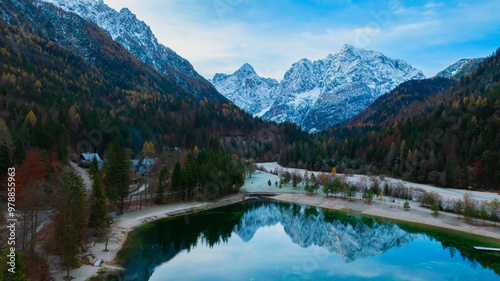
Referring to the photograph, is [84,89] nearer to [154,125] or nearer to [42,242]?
[154,125]

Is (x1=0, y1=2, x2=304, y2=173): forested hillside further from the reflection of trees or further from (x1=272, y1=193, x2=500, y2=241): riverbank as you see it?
the reflection of trees

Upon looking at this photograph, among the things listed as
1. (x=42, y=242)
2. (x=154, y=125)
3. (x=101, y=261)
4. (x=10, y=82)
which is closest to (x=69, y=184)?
(x=42, y=242)

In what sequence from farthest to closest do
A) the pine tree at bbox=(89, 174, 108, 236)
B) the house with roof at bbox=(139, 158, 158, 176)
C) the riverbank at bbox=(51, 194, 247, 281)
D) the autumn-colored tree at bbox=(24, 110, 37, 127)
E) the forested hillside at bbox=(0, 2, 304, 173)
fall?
the house with roof at bbox=(139, 158, 158, 176) < the forested hillside at bbox=(0, 2, 304, 173) < the autumn-colored tree at bbox=(24, 110, 37, 127) < the pine tree at bbox=(89, 174, 108, 236) < the riverbank at bbox=(51, 194, 247, 281)

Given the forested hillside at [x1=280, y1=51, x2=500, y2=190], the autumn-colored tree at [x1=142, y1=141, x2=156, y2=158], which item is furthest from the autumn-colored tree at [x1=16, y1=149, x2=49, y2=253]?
the forested hillside at [x1=280, y1=51, x2=500, y2=190]

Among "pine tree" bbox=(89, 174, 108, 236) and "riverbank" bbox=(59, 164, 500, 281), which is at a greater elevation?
"pine tree" bbox=(89, 174, 108, 236)

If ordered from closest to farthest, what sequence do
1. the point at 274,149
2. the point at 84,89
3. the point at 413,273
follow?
the point at 413,273 < the point at 84,89 < the point at 274,149

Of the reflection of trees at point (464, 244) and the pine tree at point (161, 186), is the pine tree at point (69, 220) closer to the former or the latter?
the pine tree at point (161, 186)

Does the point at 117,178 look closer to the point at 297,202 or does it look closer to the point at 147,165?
the point at 147,165

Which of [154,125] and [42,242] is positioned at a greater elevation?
[154,125]

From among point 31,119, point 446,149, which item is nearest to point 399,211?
point 446,149
